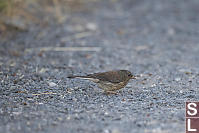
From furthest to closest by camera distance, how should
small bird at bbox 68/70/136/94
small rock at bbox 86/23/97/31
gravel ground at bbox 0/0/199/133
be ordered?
small rock at bbox 86/23/97/31 < small bird at bbox 68/70/136/94 < gravel ground at bbox 0/0/199/133

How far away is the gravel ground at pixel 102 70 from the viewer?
16.2 ft

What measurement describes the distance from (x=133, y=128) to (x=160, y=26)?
9377 mm

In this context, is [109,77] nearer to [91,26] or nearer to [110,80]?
[110,80]

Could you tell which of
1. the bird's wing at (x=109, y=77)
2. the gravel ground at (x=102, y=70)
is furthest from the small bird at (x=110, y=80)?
the gravel ground at (x=102, y=70)

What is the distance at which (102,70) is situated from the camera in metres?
8.35

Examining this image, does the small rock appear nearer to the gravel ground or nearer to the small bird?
the gravel ground

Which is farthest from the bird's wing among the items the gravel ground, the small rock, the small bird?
the small rock

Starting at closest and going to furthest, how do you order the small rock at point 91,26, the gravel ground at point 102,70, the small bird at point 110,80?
the gravel ground at point 102,70
the small bird at point 110,80
the small rock at point 91,26

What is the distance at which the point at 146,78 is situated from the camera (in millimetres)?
7664

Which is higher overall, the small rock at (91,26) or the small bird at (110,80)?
the small rock at (91,26)

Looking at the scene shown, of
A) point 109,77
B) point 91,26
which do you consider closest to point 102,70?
point 109,77

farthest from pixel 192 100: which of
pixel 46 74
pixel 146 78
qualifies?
pixel 46 74

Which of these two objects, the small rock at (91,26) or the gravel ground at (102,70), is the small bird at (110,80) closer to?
the gravel ground at (102,70)

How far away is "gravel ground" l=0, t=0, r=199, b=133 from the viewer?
4.94m
